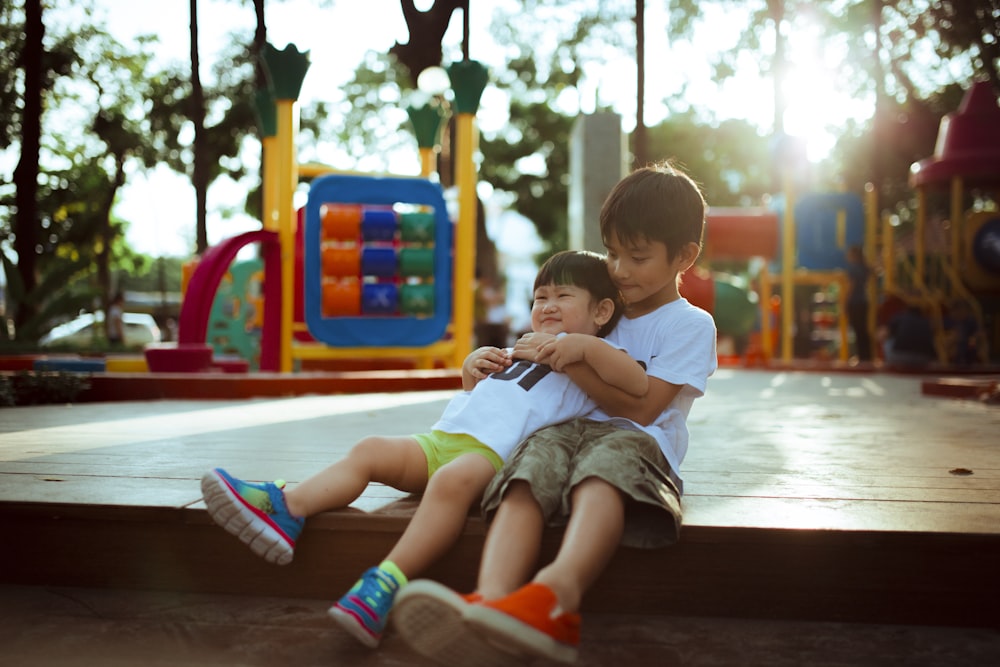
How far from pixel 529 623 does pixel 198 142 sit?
647 inches

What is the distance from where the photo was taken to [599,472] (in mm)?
1994

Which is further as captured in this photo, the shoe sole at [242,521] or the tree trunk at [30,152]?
the tree trunk at [30,152]

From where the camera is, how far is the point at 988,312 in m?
14.1

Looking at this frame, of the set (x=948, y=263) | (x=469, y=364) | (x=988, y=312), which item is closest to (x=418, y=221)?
(x=469, y=364)

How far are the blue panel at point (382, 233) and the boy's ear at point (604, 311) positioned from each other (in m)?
5.51

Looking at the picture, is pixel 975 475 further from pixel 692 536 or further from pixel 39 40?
pixel 39 40

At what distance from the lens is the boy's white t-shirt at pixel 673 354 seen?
90.8 inches

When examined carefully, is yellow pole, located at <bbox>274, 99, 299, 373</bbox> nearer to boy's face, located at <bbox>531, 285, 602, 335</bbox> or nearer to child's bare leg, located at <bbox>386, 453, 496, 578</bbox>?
boy's face, located at <bbox>531, 285, 602, 335</bbox>

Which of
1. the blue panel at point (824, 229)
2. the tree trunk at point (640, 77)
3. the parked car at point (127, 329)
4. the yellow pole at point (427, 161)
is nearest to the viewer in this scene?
the yellow pole at point (427, 161)

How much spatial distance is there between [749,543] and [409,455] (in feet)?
2.77

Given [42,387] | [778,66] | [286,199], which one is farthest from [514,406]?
[778,66]

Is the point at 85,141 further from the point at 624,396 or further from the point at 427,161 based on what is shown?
the point at 624,396

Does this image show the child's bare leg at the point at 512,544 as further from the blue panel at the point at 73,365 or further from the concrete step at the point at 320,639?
the blue panel at the point at 73,365

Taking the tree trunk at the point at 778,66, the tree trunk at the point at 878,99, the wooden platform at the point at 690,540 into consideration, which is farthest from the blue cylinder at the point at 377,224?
the tree trunk at the point at 878,99
